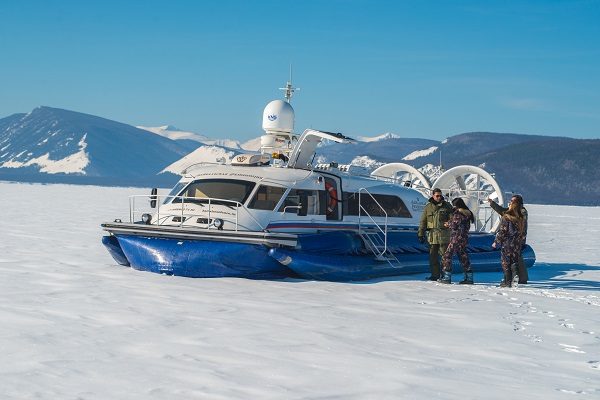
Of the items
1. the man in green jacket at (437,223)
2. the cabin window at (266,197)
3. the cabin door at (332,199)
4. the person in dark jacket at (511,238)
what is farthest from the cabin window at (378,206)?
the person in dark jacket at (511,238)

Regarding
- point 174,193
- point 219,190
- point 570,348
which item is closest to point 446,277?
point 219,190

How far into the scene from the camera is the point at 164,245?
12.9m

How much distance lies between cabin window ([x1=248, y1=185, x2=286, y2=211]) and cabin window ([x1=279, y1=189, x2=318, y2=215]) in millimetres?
151

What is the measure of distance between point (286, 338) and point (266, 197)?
5696 millimetres

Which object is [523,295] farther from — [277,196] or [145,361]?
[145,361]

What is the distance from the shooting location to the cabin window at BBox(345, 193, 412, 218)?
15.1 metres

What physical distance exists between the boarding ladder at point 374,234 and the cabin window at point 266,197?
165cm

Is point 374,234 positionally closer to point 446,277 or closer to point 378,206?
point 378,206

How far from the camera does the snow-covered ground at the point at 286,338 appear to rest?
6.29 m

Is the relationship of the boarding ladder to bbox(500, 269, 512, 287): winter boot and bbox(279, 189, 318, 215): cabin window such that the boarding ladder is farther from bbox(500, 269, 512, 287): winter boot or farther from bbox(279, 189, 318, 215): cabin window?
bbox(500, 269, 512, 287): winter boot

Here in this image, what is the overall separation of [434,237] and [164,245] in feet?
14.4

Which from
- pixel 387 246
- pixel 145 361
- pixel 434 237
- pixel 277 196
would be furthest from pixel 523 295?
pixel 145 361

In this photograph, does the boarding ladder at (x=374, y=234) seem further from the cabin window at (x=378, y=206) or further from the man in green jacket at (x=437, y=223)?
the man in green jacket at (x=437, y=223)

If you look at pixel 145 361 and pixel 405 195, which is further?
pixel 405 195
